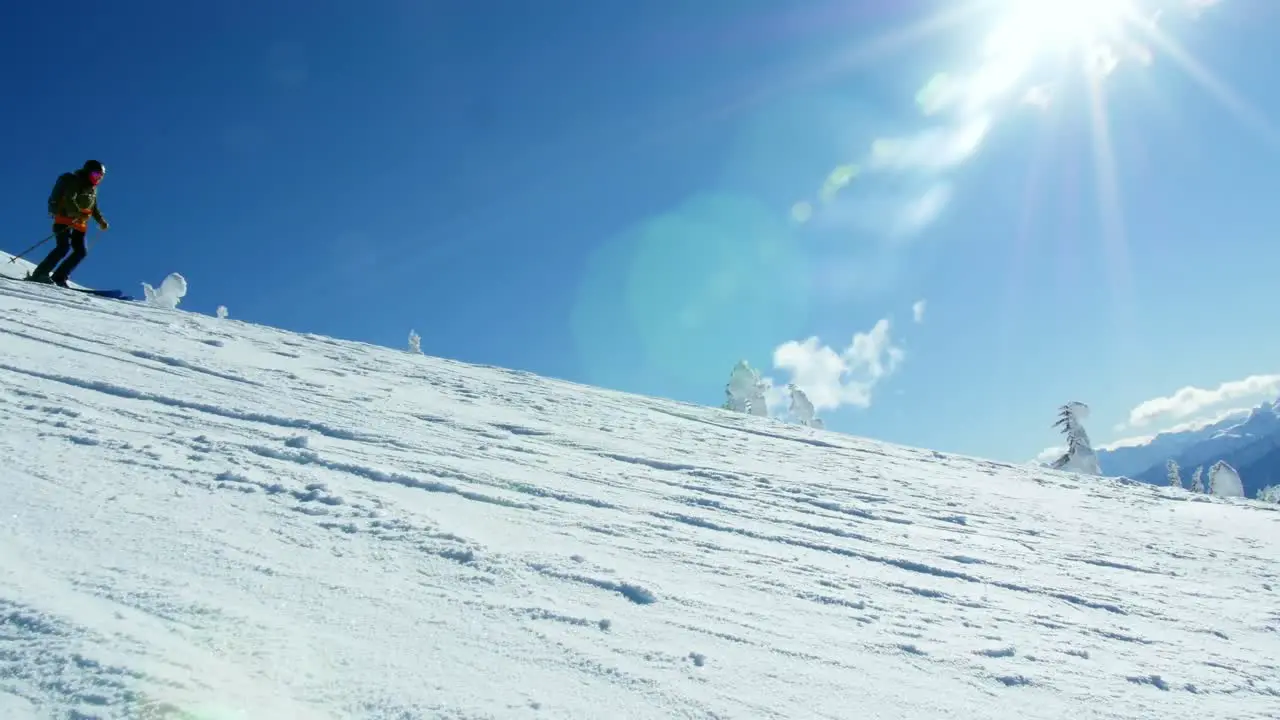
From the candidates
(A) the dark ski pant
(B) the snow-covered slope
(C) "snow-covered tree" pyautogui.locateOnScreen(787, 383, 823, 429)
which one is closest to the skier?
(A) the dark ski pant

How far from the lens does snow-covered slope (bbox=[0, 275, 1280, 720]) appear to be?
9.00ft

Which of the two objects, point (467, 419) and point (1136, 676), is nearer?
point (1136, 676)

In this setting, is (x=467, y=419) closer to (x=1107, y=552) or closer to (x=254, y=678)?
(x=254, y=678)

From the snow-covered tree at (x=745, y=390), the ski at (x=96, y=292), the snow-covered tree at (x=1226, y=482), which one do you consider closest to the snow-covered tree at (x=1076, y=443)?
the snow-covered tree at (x=1226, y=482)

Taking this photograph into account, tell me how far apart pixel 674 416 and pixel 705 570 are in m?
7.91

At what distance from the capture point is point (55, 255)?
1320 centimetres

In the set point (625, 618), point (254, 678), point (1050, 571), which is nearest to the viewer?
point (254, 678)

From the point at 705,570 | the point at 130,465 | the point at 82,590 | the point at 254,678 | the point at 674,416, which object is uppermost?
the point at 674,416

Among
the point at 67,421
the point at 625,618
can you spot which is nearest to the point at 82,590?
the point at 625,618

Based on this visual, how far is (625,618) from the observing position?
368 centimetres

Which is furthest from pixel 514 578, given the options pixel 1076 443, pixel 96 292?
pixel 1076 443

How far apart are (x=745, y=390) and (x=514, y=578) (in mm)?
35115

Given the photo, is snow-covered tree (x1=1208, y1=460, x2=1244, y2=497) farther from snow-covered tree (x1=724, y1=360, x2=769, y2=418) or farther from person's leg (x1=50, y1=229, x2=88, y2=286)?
person's leg (x1=50, y1=229, x2=88, y2=286)

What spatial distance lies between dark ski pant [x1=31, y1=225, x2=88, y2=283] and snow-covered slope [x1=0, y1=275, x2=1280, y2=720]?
5.68m
